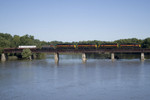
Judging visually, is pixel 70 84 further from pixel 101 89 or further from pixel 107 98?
pixel 107 98

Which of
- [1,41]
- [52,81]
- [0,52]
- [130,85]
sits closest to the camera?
[130,85]

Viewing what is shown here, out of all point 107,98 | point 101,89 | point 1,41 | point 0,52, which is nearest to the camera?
point 107,98

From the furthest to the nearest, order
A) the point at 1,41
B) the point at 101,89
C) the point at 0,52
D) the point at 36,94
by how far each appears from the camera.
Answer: the point at 1,41 < the point at 0,52 < the point at 101,89 < the point at 36,94

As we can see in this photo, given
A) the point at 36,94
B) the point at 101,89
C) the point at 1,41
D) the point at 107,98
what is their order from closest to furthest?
1. the point at 107,98
2. the point at 36,94
3. the point at 101,89
4. the point at 1,41

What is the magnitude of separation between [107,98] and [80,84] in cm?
1071

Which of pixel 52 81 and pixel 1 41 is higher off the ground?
pixel 1 41

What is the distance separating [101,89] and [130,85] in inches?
261

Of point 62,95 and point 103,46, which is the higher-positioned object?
point 103,46

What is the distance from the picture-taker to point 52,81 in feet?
156

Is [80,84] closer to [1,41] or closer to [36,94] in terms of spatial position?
[36,94]

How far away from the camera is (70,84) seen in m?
44.1

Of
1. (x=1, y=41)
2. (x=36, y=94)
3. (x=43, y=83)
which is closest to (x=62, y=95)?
(x=36, y=94)

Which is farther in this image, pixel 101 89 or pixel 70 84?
pixel 70 84

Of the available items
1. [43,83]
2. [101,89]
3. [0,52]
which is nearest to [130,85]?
[101,89]
